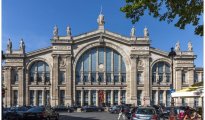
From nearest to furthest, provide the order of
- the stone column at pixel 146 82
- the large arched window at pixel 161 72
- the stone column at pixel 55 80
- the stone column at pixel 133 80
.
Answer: the stone column at pixel 55 80, the stone column at pixel 133 80, the stone column at pixel 146 82, the large arched window at pixel 161 72

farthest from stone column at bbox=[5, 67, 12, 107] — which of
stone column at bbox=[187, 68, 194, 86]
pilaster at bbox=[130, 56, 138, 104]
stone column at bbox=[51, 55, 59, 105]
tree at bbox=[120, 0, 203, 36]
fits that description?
tree at bbox=[120, 0, 203, 36]

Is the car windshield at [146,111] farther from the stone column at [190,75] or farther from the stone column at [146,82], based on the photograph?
the stone column at [190,75]

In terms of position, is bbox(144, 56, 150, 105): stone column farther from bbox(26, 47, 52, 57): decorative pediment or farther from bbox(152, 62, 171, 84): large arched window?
bbox(26, 47, 52, 57): decorative pediment

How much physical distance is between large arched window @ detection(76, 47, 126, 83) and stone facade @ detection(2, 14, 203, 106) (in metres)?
0.19

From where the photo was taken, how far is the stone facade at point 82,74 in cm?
8856

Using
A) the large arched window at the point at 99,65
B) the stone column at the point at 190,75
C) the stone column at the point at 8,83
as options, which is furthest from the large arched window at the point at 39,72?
the stone column at the point at 190,75

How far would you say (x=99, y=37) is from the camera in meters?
88.8

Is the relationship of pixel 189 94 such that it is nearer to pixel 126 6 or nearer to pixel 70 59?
pixel 126 6

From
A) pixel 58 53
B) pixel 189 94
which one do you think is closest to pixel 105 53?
pixel 58 53

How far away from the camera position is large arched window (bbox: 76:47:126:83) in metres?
89.1

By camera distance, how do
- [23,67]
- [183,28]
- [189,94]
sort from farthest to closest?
[23,67], [189,94], [183,28]

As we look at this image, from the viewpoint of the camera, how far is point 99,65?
3519 inches

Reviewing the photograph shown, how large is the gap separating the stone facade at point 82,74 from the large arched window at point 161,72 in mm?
186

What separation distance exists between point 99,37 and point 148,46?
30.5ft
